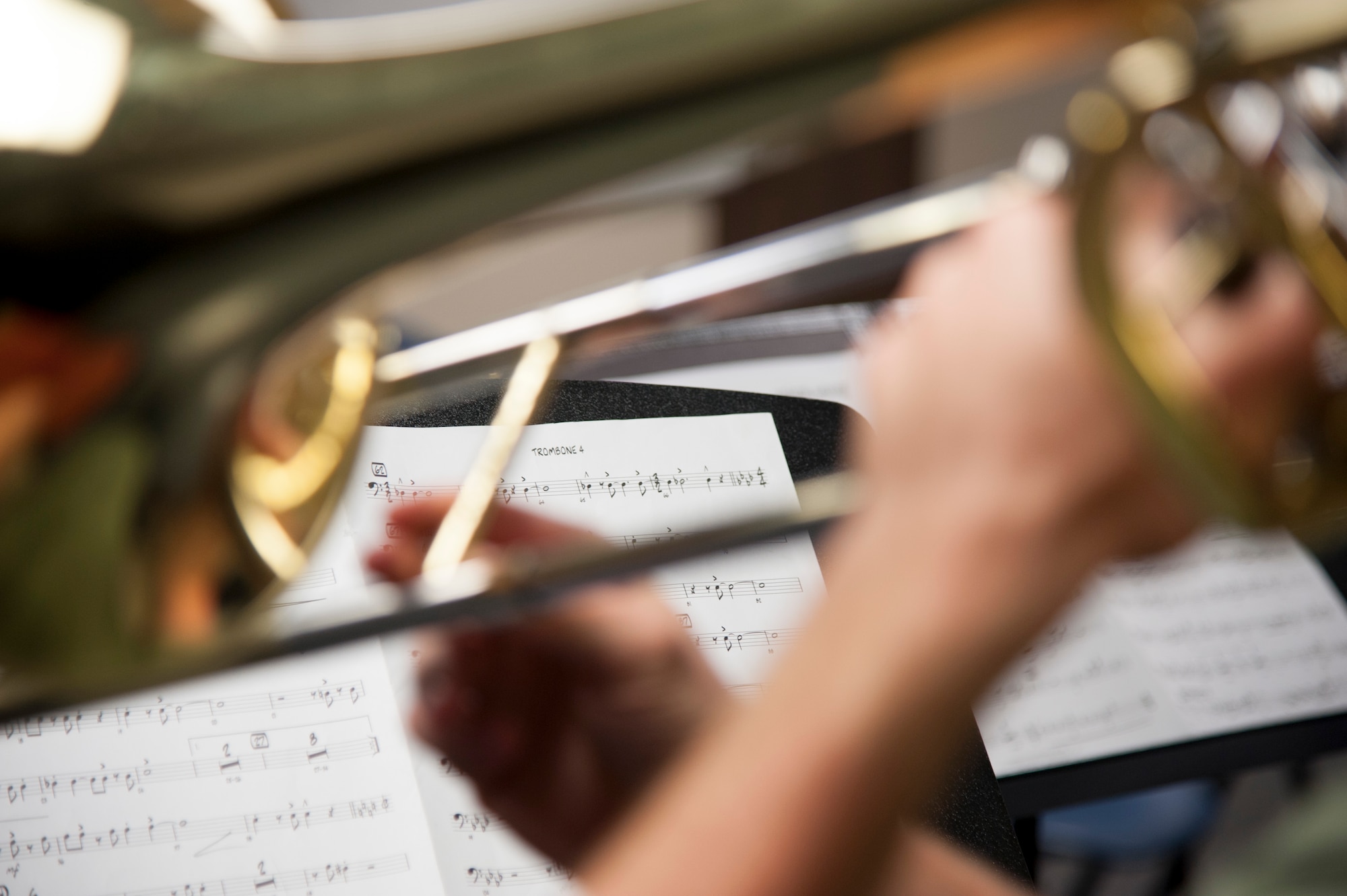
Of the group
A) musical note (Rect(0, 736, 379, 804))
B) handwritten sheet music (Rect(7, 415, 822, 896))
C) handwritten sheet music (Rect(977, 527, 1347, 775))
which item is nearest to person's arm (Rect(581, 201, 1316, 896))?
handwritten sheet music (Rect(7, 415, 822, 896))

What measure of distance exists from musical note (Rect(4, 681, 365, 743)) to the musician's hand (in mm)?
79

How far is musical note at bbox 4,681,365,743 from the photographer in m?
0.53

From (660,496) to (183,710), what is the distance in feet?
0.97

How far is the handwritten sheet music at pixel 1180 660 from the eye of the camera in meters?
0.75

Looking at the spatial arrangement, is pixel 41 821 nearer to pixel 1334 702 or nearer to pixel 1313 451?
pixel 1313 451

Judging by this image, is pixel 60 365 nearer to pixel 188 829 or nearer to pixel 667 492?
pixel 188 829

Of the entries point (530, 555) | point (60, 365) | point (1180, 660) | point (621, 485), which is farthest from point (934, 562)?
point (1180, 660)

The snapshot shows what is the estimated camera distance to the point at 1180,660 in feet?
2.65

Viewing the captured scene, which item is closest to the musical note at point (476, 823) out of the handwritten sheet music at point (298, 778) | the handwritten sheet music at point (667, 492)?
the handwritten sheet music at point (298, 778)

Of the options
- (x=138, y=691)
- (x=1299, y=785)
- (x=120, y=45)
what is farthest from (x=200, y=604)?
(x=1299, y=785)

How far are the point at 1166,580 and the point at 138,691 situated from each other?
79 centimetres

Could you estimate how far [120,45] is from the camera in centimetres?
28

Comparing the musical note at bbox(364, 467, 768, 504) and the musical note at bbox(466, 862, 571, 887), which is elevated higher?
the musical note at bbox(364, 467, 768, 504)

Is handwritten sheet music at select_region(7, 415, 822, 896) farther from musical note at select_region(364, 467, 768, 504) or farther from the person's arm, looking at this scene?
the person's arm
